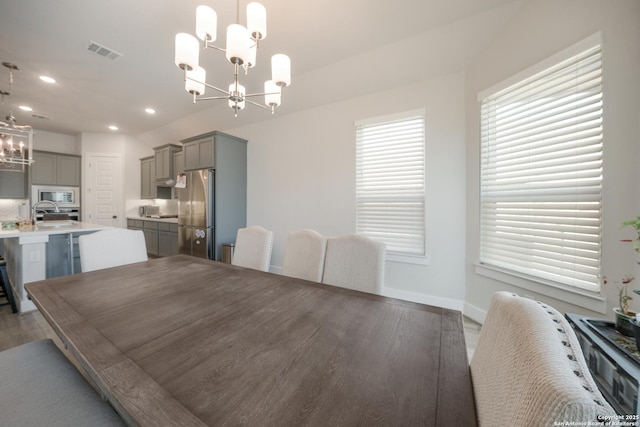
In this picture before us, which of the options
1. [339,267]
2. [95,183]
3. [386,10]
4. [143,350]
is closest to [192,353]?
[143,350]

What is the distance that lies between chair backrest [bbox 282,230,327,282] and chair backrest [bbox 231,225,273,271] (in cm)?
18

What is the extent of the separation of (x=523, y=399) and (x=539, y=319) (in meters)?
0.19

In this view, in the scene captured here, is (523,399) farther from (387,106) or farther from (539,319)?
(387,106)

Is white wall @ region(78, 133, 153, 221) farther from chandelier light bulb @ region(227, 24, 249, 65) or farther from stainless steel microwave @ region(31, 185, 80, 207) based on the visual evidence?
chandelier light bulb @ region(227, 24, 249, 65)

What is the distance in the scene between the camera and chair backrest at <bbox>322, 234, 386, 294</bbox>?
5.01ft

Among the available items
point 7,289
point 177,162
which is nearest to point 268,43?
point 177,162

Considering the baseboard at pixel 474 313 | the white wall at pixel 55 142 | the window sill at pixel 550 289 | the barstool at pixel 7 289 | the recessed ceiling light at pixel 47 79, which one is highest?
the recessed ceiling light at pixel 47 79

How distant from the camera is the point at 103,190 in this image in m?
5.39

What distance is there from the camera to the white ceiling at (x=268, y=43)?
1.99m

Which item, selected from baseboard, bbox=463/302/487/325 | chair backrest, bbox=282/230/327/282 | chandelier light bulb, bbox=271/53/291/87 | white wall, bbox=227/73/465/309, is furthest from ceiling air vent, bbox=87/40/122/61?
baseboard, bbox=463/302/487/325

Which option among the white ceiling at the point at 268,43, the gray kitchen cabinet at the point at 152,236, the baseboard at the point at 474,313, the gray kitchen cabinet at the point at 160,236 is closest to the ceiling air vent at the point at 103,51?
the white ceiling at the point at 268,43

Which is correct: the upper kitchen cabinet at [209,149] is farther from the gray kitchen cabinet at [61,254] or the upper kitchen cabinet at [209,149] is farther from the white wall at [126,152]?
the white wall at [126,152]

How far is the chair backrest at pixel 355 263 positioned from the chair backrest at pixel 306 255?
0.16ft

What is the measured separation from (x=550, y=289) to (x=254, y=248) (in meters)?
2.34
